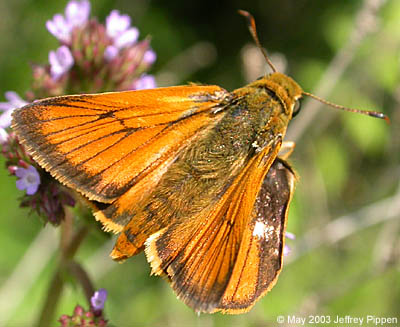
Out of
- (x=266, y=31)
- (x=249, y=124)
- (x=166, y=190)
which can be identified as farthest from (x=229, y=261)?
(x=266, y=31)

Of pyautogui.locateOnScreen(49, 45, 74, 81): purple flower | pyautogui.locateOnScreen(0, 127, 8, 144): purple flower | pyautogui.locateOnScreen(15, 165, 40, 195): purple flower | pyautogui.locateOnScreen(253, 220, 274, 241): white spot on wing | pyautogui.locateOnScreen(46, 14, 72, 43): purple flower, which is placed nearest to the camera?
pyautogui.locateOnScreen(253, 220, 274, 241): white spot on wing

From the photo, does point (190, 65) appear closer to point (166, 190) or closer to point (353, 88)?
point (353, 88)

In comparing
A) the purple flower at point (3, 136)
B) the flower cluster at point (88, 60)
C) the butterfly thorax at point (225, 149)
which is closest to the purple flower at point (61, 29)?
the flower cluster at point (88, 60)

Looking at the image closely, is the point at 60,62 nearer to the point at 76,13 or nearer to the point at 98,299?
the point at 76,13

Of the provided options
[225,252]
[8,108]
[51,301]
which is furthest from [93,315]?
[8,108]

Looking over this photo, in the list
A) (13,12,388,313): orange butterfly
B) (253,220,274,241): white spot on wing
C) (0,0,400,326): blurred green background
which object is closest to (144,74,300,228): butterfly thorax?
(13,12,388,313): orange butterfly

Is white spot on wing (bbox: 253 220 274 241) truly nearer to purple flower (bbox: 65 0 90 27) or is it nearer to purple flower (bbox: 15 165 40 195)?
purple flower (bbox: 15 165 40 195)
